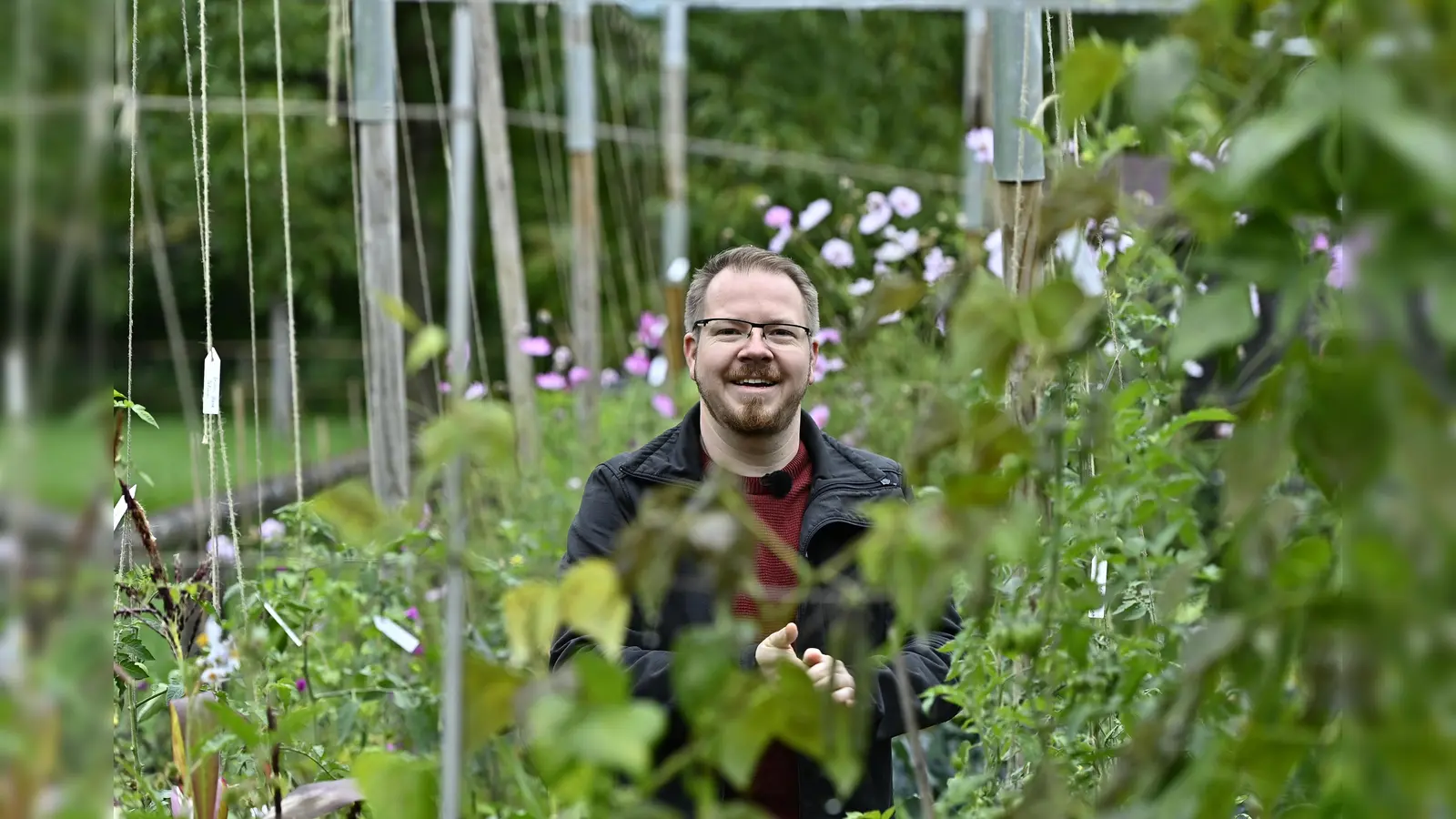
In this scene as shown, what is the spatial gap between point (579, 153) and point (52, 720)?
200 inches

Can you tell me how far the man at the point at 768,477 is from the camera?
6.98 ft

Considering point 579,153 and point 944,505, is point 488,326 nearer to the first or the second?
point 579,153

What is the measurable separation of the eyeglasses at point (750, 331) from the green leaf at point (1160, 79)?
1.43 m

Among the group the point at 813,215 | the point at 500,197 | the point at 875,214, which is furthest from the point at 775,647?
the point at 500,197

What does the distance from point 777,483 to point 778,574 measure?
152 millimetres

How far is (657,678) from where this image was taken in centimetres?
194

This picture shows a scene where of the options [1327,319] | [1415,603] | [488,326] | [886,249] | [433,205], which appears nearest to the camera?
[1415,603]

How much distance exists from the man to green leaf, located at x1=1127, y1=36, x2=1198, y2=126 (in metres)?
1.27

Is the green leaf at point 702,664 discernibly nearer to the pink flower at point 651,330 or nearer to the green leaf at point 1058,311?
the green leaf at point 1058,311

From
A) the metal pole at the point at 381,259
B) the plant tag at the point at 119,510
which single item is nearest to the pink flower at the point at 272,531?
the metal pole at the point at 381,259

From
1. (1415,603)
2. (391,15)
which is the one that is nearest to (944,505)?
(1415,603)

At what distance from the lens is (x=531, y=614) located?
884mm

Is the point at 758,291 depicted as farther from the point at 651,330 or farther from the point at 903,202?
the point at 651,330

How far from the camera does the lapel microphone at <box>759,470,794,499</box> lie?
7.69 ft
